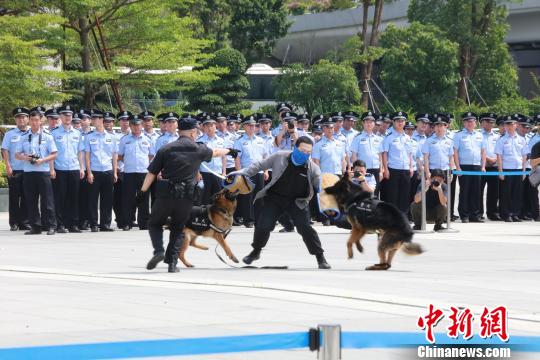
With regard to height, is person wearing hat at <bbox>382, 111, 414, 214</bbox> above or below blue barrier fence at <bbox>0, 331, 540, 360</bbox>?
below

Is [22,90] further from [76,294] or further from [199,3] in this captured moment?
[199,3]

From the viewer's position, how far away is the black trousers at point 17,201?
21.7m

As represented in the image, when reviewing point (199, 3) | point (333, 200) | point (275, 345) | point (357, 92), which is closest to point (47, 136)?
point (333, 200)

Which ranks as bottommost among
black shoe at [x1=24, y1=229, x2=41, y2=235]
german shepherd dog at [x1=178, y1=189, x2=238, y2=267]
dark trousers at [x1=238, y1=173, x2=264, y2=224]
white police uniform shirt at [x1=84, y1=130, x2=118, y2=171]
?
black shoe at [x1=24, y1=229, x2=41, y2=235]

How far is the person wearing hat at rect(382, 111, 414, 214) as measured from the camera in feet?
75.3

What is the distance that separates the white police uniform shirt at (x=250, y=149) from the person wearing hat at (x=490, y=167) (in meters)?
4.42

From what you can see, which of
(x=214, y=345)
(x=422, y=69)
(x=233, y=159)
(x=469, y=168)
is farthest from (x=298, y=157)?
(x=422, y=69)

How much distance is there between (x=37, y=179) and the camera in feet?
69.1

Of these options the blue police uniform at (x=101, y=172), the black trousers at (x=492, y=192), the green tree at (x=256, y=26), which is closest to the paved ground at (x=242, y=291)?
the blue police uniform at (x=101, y=172)

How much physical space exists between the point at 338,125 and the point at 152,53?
11.6 meters

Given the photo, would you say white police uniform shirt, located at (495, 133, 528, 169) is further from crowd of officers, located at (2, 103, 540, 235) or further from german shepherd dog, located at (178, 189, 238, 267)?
german shepherd dog, located at (178, 189, 238, 267)

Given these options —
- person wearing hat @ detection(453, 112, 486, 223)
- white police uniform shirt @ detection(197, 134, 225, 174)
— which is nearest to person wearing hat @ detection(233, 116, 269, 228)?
white police uniform shirt @ detection(197, 134, 225, 174)

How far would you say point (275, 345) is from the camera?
5895mm

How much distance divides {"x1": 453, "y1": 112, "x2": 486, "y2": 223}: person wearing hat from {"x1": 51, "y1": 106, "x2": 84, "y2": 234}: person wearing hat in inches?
278
